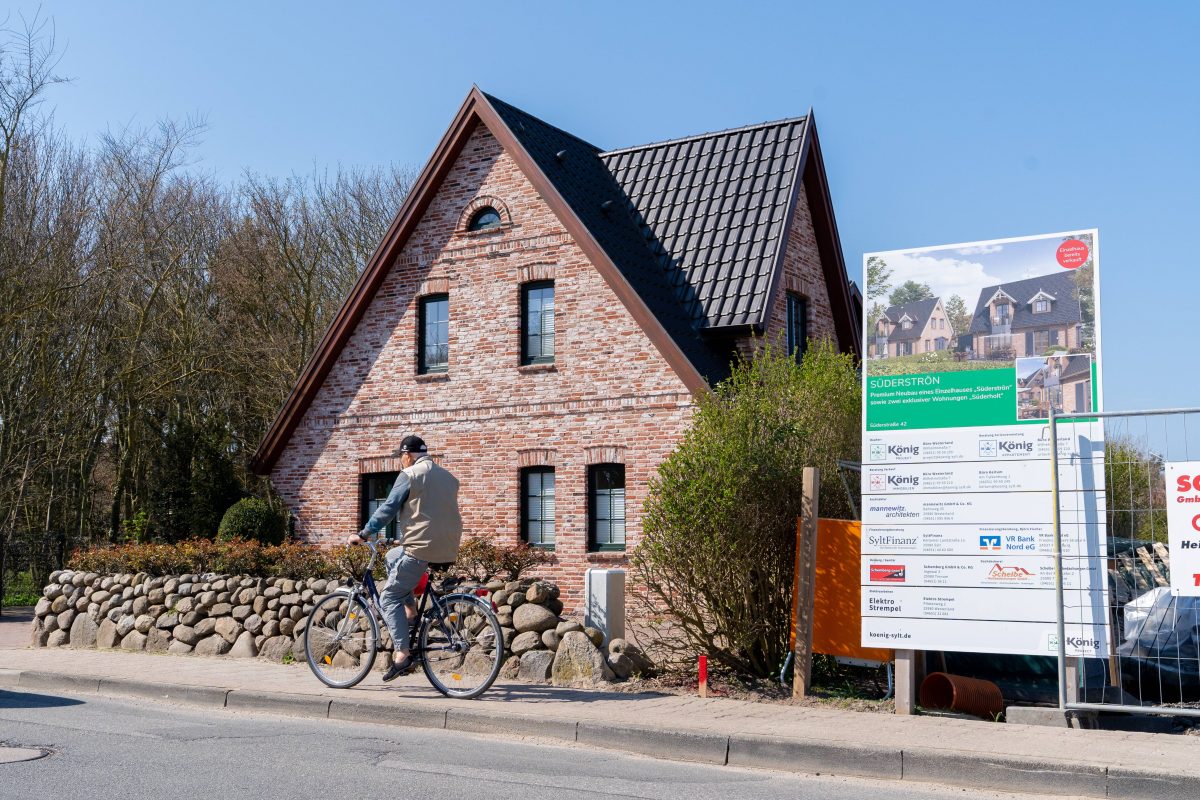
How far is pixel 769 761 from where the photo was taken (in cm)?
765

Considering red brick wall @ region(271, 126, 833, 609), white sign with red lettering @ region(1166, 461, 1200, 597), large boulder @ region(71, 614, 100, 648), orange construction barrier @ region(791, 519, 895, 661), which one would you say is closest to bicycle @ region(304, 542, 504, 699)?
orange construction barrier @ region(791, 519, 895, 661)

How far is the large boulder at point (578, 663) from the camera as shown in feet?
34.4

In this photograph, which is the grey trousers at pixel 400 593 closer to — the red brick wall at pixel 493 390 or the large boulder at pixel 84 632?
the large boulder at pixel 84 632

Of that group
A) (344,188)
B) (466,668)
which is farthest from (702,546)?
(344,188)

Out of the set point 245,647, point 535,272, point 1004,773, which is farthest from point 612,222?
point 1004,773

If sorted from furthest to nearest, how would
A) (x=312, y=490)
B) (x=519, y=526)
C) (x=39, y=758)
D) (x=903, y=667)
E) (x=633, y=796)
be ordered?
(x=312, y=490) < (x=519, y=526) < (x=903, y=667) < (x=39, y=758) < (x=633, y=796)

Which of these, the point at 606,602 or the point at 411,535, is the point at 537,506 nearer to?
the point at 606,602

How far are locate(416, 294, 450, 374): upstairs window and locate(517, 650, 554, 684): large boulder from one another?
1067 cm

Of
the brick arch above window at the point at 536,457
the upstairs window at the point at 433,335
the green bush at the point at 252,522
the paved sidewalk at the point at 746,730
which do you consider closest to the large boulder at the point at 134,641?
the paved sidewalk at the point at 746,730

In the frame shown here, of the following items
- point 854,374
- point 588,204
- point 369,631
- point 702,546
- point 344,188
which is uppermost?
point 344,188

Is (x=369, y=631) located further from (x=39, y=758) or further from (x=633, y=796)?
(x=633, y=796)

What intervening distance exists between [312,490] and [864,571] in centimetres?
1461

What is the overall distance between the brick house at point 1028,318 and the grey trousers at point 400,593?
191 inches

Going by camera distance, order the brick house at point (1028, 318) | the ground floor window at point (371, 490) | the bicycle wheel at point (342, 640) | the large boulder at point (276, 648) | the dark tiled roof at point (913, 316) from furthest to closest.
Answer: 1. the ground floor window at point (371, 490)
2. the large boulder at point (276, 648)
3. the bicycle wheel at point (342, 640)
4. the dark tiled roof at point (913, 316)
5. the brick house at point (1028, 318)
